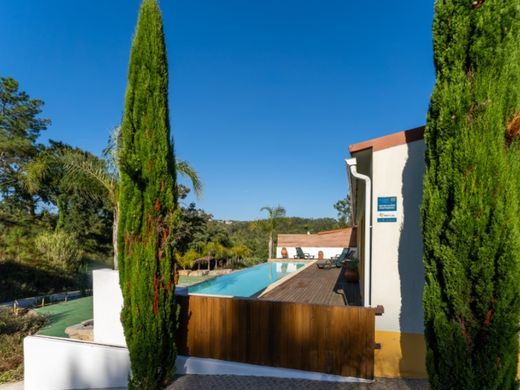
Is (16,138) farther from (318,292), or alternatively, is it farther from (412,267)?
(412,267)

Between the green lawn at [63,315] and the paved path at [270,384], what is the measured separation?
364cm

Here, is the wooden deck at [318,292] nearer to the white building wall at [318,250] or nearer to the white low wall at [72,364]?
the white low wall at [72,364]

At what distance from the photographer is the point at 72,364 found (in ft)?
20.6

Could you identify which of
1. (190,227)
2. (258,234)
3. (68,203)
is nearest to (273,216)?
(258,234)

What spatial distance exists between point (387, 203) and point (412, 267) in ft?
3.74

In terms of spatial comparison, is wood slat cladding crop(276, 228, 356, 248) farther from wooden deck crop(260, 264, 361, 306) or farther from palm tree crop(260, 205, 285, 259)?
wooden deck crop(260, 264, 361, 306)

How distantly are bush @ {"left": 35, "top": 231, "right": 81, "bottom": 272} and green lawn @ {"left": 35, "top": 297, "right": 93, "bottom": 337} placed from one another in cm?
505

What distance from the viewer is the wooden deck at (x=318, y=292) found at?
8.49 m

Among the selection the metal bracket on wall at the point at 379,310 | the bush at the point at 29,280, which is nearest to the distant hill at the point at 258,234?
the bush at the point at 29,280

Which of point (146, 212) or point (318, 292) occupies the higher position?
point (146, 212)

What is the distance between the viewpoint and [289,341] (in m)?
5.38

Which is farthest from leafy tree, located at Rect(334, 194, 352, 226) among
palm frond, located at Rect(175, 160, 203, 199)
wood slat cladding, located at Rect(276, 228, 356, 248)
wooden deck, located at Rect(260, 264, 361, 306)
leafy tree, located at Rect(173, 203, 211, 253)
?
palm frond, located at Rect(175, 160, 203, 199)

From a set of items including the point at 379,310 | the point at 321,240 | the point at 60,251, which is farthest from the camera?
the point at 321,240

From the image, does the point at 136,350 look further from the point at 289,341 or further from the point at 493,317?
the point at 493,317
